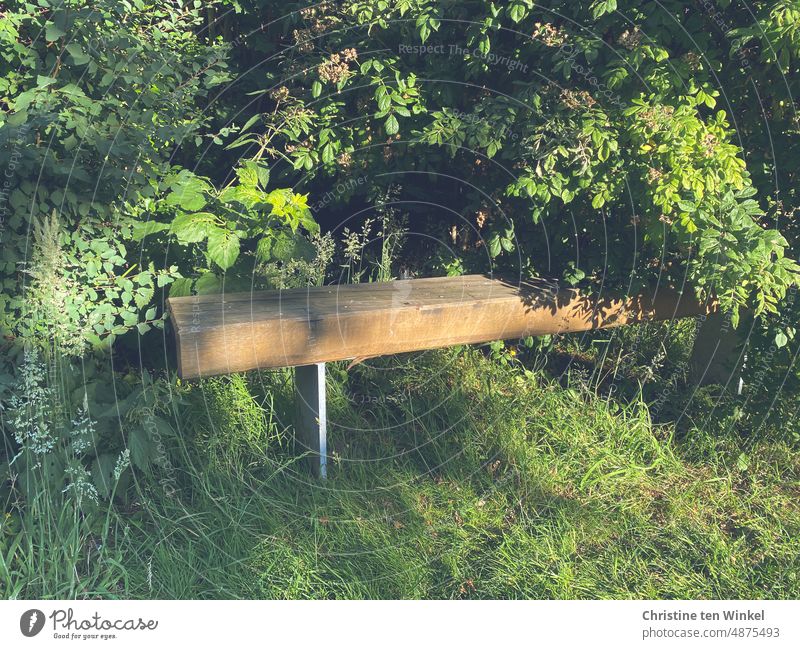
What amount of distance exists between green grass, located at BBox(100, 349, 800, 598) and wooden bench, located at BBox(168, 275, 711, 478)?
0.28 metres

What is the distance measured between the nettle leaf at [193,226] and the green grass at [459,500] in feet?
2.15

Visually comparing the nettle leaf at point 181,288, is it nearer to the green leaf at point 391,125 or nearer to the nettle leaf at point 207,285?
the nettle leaf at point 207,285

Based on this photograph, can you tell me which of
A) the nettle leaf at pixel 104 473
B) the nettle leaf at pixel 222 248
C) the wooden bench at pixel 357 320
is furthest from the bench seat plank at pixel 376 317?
the nettle leaf at pixel 104 473

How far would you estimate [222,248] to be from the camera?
2.79 meters

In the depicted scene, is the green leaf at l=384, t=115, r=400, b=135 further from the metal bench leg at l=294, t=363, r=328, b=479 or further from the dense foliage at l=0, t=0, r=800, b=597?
the metal bench leg at l=294, t=363, r=328, b=479

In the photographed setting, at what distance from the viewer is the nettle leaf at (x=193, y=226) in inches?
109

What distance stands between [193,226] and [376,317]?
2.50ft

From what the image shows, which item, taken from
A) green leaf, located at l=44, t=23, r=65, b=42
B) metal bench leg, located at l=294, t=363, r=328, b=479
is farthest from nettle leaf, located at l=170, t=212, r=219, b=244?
green leaf, located at l=44, t=23, r=65, b=42

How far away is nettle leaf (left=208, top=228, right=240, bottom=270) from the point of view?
2766 mm

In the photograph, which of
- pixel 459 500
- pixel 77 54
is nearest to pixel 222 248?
pixel 77 54

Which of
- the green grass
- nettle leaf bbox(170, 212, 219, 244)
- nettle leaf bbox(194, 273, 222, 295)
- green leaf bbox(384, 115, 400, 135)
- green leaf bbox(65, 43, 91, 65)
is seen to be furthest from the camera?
green leaf bbox(384, 115, 400, 135)

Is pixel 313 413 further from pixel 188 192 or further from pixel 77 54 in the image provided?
pixel 77 54

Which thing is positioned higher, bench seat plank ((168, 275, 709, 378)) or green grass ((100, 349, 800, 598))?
bench seat plank ((168, 275, 709, 378))

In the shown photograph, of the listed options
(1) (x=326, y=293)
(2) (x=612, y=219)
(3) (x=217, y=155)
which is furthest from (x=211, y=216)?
(2) (x=612, y=219)
